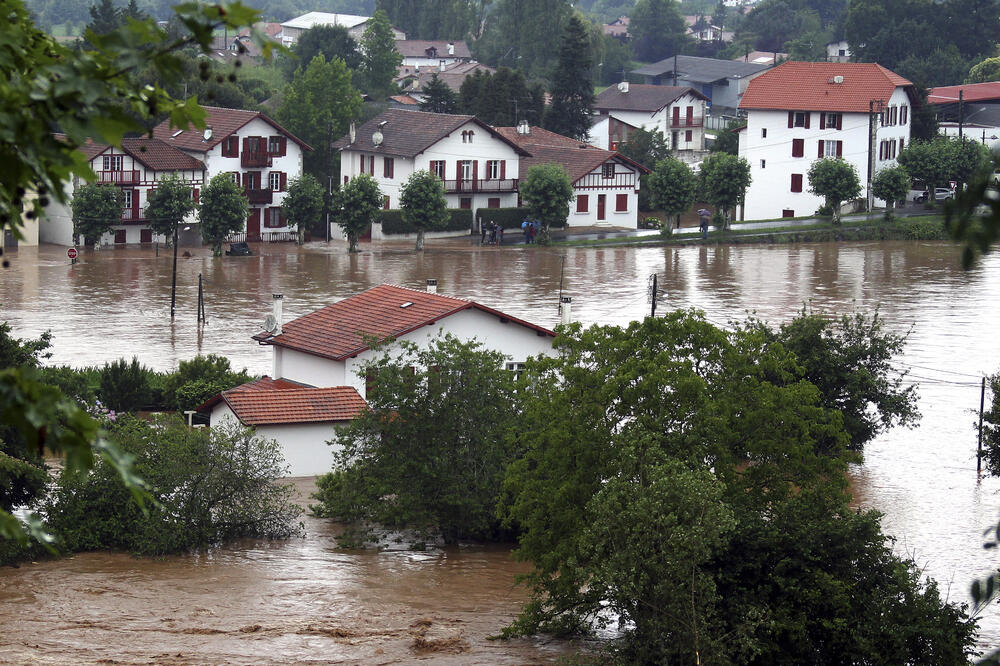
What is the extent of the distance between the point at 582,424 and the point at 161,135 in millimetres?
53564

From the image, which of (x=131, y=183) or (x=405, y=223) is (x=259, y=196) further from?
(x=405, y=223)

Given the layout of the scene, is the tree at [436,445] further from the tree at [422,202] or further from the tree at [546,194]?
the tree at [546,194]

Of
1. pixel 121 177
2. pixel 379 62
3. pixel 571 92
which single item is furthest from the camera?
pixel 379 62

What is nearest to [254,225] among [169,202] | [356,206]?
[169,202]

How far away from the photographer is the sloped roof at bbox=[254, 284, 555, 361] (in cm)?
2894

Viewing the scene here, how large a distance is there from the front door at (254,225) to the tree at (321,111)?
636cm

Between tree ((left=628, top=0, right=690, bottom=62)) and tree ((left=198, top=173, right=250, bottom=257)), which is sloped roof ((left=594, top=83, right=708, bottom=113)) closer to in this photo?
tree ((left=198, top=173, right=250, bottom=257))

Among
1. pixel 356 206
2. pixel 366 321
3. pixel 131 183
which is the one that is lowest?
pixel 366 321

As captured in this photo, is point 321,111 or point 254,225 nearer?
point 254,225

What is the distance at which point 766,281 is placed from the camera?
53875 mm

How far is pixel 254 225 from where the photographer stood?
214ft

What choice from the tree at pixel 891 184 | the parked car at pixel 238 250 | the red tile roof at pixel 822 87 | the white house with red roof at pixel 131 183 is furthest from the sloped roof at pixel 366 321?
the red tile roof at pixel 822 87

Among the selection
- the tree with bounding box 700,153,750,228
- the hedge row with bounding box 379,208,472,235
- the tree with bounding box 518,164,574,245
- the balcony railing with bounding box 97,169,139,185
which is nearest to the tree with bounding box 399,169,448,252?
the hedge row with bounding box 379,208,472,235

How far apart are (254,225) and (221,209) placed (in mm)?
6940
